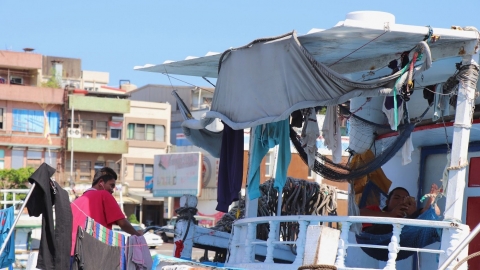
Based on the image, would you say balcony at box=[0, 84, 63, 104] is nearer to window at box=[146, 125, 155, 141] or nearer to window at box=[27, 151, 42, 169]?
window at box=[27, 151, 42, 169]

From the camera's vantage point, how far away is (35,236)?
1907 inches

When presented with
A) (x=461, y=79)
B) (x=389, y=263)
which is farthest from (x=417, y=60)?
(x=389, y=263)

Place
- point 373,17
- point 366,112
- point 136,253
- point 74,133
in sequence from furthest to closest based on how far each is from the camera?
point 74,133, point 366,112, point 136,253, point 373,17

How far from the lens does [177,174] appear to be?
61406 millimetres

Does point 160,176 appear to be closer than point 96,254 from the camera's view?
No

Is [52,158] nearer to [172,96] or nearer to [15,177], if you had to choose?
[15,177]

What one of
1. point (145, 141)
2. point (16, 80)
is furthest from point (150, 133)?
point (16, 80)

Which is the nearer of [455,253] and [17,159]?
[455,253]

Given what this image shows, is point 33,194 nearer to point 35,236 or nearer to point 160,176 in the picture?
point 35,236

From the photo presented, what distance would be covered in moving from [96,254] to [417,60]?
4284mm

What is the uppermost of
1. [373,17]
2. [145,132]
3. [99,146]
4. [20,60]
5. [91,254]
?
[20,60]

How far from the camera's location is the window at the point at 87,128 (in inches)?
2579

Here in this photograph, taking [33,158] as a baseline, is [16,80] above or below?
above

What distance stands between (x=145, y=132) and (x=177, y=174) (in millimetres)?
8980
